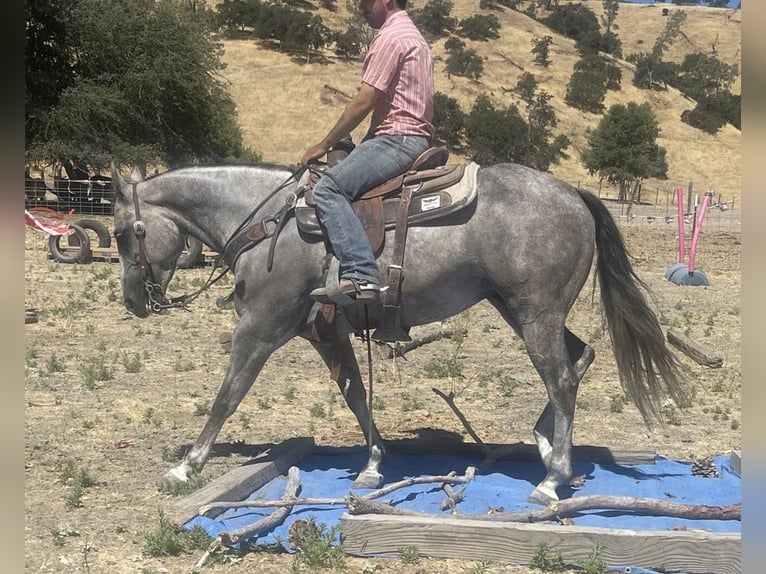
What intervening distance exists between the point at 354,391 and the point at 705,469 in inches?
102

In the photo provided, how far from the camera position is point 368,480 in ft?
18.3

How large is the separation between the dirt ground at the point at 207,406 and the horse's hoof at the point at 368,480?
1.03m

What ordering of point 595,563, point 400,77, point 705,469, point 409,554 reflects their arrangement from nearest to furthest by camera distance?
point 595,563 < point 409,554 < point 400,77 < point 705,469

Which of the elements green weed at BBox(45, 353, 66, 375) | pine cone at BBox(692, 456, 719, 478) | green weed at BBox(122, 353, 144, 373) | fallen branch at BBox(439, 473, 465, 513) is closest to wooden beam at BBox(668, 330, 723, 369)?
pine cone at BBox(692, 456, 719, 478)

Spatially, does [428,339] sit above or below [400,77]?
below

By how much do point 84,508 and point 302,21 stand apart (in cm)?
7288

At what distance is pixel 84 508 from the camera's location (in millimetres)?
5246

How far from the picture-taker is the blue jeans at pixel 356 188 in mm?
4883

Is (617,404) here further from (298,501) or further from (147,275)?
(147,275)

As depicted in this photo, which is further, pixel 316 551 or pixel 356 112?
pixel 356 112

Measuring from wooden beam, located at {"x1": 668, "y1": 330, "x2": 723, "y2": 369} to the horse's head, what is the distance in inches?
267

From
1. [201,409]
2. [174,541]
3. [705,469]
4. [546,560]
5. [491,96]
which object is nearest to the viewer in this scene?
[546,560]

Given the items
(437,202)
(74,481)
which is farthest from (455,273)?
(74,481)
